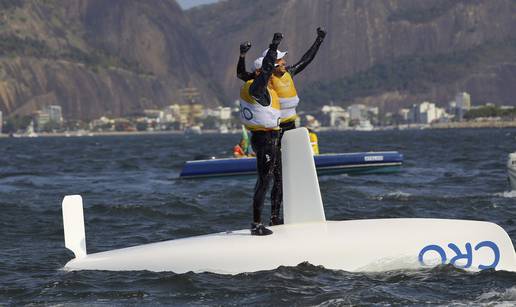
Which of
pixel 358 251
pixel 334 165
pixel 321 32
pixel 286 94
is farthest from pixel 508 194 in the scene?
pixel 358 251

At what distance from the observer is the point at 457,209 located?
54.4 ft

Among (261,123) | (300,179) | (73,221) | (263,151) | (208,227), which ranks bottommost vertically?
(208,227)

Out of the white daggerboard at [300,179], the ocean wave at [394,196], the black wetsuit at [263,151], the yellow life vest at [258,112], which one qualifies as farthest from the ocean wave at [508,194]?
the yellow life vest at [258,112]

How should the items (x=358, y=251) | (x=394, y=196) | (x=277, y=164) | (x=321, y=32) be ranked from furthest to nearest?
(x=394, y=196), (x=321, y=32), (x=277, y=164), (x=358, y=251)

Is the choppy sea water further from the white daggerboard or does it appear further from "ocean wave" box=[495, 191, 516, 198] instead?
the white daggerboard

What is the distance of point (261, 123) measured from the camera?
9805 millimetres

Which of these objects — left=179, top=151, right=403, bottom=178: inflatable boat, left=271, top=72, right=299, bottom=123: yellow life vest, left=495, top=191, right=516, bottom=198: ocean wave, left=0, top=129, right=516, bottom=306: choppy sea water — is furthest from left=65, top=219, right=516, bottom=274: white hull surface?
left=179, top=151, right=403, bottom=178: inflatable boat

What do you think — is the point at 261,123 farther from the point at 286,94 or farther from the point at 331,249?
the point at 331,249

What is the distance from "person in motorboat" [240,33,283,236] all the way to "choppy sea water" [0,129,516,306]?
0.92 metres

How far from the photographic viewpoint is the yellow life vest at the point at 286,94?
10352 millimetres

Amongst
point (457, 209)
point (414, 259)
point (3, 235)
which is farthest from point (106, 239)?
point (457, 209)

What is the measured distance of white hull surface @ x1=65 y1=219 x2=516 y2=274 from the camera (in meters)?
9.34

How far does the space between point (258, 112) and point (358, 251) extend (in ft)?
5.61

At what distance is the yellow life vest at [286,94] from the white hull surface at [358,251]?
61.6 inches
